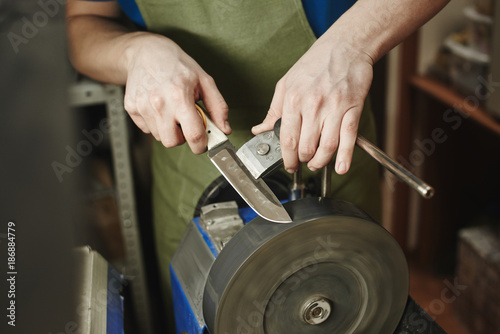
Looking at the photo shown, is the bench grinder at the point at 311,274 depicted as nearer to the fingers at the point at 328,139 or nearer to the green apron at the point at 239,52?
the fingers at the point at 328,139

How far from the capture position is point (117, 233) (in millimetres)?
1705

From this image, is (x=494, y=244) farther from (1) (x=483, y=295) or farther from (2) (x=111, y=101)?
(2) (x=111, y=101)

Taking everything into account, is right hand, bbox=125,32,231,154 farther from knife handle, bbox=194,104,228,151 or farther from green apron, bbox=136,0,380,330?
green apron, bbox=136,0,380,330

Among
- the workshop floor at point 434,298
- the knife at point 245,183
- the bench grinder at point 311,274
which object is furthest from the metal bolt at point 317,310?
the workshop floor at point 434,298

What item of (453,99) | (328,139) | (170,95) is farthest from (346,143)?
(453,99)

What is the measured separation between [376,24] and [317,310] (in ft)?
1.40

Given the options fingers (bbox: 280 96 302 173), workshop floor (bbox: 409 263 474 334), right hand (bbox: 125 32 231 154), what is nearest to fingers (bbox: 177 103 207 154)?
right hand (bbox: 125 32 231 154)

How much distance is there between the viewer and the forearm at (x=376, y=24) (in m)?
0.72

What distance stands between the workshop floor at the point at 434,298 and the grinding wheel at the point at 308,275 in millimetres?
1328

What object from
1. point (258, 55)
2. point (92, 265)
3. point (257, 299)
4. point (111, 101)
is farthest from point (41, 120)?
point (111, 101)

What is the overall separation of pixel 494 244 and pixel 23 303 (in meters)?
1.74

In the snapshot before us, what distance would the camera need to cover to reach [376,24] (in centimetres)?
74

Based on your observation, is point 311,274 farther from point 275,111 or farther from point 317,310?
point 275,111

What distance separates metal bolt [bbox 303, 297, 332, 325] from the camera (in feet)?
2.15
